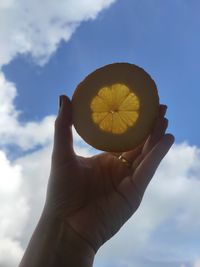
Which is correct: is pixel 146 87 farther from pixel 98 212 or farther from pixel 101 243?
pixel 101 243

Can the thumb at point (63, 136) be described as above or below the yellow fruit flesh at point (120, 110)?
below

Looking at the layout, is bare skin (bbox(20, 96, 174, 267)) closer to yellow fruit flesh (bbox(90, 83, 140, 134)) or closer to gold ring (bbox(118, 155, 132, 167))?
gold ring (bbox(118, 155, 132, 167))

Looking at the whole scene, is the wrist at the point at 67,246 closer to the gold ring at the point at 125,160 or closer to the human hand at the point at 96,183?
the human hand at the point at 96,183

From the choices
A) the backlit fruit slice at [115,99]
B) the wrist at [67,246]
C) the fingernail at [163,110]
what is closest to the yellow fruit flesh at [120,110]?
the backlit fruit slice at [115,99]

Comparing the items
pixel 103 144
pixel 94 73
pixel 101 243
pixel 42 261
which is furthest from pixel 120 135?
pixel 42 261

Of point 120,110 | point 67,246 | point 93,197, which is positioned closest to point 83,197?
point 93,197

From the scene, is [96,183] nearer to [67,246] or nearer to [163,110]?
[67,246]

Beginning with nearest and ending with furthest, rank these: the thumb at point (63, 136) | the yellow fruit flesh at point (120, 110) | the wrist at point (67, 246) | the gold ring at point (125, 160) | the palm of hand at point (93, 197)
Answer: the wrist at point (67, 246)
the palm of hand at point (93, 197)
the thumb at point (63, 136)
the gold ring at point (125, 160)
the yellow fruit flesh at point (120, 110)

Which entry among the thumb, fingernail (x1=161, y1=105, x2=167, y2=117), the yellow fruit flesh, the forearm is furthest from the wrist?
fingernail (x1=161, y1=105, x2=167, y2=117)
